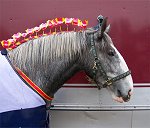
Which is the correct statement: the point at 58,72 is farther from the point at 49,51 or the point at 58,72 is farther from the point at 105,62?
the point at 105,62

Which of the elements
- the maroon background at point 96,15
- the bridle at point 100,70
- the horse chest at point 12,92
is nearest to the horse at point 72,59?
the bridle at point 100,70

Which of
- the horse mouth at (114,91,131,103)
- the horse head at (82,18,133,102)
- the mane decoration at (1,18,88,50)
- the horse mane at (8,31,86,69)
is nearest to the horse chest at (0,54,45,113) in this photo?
the horse mane at (8,31,86,69)

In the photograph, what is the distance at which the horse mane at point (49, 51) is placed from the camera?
9.11 ft

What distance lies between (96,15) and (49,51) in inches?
26.3

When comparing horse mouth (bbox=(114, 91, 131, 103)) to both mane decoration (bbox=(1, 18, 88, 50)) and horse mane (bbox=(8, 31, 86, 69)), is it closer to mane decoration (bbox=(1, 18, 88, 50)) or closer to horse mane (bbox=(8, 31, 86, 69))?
horse mane (bbox=(8, 31, 86, 69))

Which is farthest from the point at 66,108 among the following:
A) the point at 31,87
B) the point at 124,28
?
the point at 124,28

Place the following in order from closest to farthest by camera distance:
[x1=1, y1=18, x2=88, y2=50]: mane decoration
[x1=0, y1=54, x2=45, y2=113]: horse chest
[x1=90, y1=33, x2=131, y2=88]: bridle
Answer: [x1=0, y1=54, x2=45, y2=113]: horse chest < [x1=90, y1=33, x2=131, y2=88]: bridle < [x1=1, y1=18, x2=88, y2=50]: mane decoration

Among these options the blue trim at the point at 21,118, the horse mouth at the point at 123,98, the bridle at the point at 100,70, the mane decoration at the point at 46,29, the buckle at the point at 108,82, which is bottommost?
the blue trim at the point at 21,118

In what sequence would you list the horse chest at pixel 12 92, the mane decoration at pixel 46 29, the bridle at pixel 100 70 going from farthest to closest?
the mane decoration at pixel 46 29 < the bridle at pixel 100 70 < the horse chest at pixel 12 92

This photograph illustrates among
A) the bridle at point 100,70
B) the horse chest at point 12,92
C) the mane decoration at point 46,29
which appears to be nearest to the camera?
the horse chest at point 12,92

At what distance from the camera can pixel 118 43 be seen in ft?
10.5

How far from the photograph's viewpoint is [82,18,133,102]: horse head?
2768 mm

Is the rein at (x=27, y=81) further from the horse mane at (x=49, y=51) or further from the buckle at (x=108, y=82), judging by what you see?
the buckle at (x=108, y=82)

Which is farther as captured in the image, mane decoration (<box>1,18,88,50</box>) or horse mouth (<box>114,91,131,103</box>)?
mane decoration (<box>1,18,88,50</box>)
